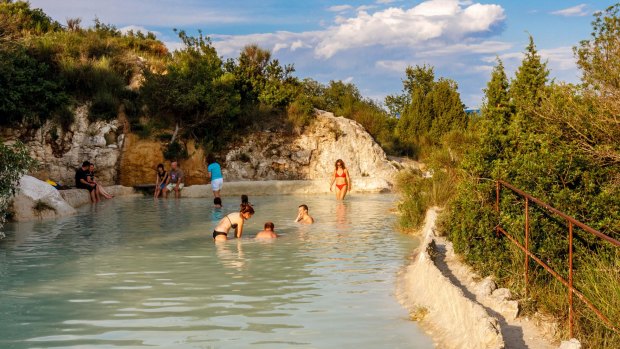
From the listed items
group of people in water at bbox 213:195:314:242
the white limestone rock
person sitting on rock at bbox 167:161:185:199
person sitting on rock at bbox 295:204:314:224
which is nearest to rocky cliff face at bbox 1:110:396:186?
person sitting on rock at bbox 167:161:185:199

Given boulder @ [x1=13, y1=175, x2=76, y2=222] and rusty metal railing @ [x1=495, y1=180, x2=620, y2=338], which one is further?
boulder @ [x1=13, y1=175, x2=76, y2=222]

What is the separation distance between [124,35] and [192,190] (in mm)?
16605

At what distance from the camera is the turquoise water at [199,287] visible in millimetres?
6207

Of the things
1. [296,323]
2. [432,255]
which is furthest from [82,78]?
[296,323]

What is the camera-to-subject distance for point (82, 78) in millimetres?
28078

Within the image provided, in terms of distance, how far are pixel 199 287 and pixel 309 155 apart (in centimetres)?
2273

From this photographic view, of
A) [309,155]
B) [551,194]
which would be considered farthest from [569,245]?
[309,155]

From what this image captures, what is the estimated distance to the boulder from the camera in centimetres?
1610

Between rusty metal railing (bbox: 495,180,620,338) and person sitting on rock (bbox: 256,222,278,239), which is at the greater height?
rusty metal railing (bbox: 495,180,620,338)

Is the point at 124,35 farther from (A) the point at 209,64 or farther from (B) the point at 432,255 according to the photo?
(B) the point at 432,255

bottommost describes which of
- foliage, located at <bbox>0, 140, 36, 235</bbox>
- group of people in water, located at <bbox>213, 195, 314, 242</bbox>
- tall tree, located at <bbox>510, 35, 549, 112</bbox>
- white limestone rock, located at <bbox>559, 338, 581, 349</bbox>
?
white limestone rock, located at <bbox>559, 338, 581, 349</bbox>

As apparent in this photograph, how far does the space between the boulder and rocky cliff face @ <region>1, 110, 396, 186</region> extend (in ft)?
27.6

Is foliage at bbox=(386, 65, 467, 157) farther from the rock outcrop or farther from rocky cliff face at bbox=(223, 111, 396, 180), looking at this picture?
the rock outcrop

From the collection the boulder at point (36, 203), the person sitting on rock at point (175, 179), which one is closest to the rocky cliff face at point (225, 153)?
the person sitting on rock at point (175, 179)
